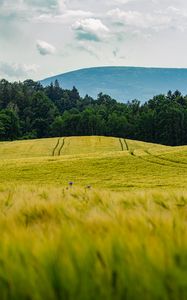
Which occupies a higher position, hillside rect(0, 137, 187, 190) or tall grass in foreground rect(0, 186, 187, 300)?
tall grass in foreground rect(0, 186, 187, 300)

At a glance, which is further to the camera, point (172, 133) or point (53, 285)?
point (172, 133)

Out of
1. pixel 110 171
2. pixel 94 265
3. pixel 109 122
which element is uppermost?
pixel 109 122

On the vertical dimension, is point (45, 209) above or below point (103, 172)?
above

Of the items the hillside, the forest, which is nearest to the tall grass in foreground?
the hillside

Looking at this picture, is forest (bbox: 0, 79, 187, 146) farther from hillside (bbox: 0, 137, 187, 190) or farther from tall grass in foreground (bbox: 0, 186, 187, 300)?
tall grass in foreground (bbox: 0, 186, 187, 300)

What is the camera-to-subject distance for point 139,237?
185 centimetres

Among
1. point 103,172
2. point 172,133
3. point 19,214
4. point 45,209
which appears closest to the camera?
point 19,214

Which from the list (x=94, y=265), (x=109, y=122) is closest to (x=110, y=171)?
(x=94, y=265)

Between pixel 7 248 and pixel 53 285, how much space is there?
1.07 feet

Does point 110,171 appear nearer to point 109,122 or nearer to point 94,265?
point 94,265

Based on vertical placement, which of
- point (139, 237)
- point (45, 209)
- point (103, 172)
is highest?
point (139, 237)

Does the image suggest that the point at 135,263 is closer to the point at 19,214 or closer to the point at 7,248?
the point at 7,248

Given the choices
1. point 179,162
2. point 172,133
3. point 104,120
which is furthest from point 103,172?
point 104,120

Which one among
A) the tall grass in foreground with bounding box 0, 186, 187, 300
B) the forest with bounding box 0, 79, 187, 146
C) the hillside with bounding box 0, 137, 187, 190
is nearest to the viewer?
the tall grass in foreground with bounding box 0, 186, 187, 300
